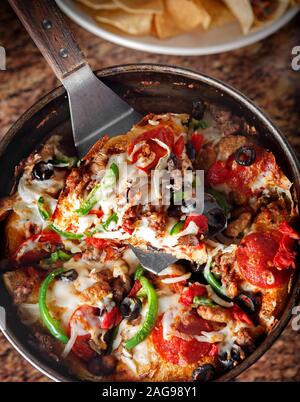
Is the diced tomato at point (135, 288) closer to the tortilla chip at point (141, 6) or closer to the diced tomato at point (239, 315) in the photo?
the diced tomato at point (239, 315)

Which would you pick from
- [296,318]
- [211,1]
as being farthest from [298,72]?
[296,318]

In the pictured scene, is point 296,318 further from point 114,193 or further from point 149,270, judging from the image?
point 114,193

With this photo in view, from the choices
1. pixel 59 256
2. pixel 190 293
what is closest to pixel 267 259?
pixel 190 293

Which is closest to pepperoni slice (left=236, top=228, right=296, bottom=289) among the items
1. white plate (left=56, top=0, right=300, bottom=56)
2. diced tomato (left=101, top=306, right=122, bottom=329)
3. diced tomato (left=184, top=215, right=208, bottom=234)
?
diced tomato (left=184, top=215, right=208, bottom=234)

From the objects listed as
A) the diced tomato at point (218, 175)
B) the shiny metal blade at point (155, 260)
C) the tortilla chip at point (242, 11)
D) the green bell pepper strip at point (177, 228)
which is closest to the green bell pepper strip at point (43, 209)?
the shiny metal blade at point (155, 260)

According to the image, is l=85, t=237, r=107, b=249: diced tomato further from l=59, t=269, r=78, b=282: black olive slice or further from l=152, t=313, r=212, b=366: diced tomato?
l=152, t=313, r=212, b=366: diced tomato

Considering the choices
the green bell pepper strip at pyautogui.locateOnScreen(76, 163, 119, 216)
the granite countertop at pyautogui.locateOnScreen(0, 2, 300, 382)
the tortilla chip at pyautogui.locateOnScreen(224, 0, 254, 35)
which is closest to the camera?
the green bell pepper strip at pyautogui.locateOnScreen(76, 163, 119, 216)

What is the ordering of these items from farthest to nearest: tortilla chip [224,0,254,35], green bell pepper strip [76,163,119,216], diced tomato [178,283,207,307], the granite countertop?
the granite countertop < tortilla chip [224,0,254,35] < diced tomato [178,283,207,307] < green bell pepper strip [76,163,119,216]

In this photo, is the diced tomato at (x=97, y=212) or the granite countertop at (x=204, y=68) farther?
the granite countertop at (x=204, y=68)
